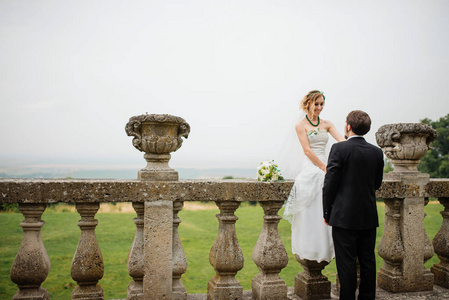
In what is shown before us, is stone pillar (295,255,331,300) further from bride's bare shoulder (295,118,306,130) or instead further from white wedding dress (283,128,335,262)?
bride's bare shoulder (295,118,306,130)

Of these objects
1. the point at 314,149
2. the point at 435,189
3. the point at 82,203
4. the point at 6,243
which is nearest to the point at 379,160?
the point at 314,149

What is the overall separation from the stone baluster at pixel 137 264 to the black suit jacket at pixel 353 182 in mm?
1939

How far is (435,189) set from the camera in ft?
14.3

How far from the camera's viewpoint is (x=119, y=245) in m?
7.07

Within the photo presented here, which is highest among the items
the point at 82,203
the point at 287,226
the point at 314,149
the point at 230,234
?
the point at 314,149

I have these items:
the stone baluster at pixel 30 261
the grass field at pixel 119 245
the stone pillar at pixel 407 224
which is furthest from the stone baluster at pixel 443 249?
the stone baluster at pixel 30 261

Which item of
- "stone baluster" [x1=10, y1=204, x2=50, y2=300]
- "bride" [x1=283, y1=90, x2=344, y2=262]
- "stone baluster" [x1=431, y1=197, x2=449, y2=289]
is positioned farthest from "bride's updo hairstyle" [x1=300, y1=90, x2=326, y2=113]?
"stone baluster" [x1=10, y1=204, x2=50, y2=300]

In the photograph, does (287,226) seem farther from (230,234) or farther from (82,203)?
(82,203)

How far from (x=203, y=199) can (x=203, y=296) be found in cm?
123

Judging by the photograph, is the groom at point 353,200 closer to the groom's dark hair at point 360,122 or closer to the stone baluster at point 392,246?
the groom's dark hair at point 360,122

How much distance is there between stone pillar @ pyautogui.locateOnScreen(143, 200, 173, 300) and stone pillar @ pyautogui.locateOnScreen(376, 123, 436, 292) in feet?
8.98

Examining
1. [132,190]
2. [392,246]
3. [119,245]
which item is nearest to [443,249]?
[392,246]

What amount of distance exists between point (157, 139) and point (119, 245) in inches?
174

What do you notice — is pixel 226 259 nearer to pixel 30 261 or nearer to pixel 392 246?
pixel 30 261
